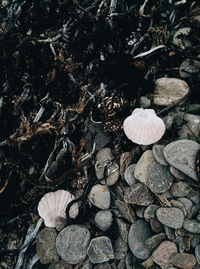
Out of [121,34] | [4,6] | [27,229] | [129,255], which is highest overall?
[4,6]

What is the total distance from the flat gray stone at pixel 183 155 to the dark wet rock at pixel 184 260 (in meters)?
0.58

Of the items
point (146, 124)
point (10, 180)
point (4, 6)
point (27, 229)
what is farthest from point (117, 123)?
point (4, 6)

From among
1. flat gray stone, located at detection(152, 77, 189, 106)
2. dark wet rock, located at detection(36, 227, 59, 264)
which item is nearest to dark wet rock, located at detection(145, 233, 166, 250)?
dark wet rock, located at detection(36, 227, 59, 264)

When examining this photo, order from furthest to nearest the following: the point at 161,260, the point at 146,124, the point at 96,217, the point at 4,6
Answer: the point at 4,6
the point at 96,217
the point at 146,124
the point at 161,260

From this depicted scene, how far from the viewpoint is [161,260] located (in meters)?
2.27

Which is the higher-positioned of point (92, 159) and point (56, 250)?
point (92, 159)

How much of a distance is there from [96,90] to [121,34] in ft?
1.82

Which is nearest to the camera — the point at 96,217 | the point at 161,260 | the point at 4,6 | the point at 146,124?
the point at 161,260

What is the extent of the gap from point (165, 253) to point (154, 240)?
12 centimetres

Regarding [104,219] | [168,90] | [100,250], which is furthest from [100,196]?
[168,90]

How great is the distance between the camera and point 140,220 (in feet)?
8.13

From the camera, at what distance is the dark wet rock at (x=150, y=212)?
2.38 meters

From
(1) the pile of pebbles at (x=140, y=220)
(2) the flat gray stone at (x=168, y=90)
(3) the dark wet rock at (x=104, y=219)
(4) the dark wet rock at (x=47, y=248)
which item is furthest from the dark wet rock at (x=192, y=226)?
(4) the dark wet rock at (x=47, y=248)

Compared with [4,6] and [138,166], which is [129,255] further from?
[4,6]
